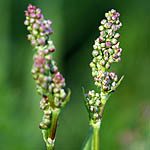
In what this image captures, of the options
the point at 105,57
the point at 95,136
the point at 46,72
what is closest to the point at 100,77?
the point at 105,57

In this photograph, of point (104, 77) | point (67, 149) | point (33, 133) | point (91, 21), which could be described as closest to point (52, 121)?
point (104, 77)

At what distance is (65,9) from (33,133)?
2813 mm

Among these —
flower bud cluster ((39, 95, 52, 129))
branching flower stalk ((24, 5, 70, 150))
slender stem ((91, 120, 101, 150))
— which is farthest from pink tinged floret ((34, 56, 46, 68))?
slender stem ((91, 120, 101, 150))

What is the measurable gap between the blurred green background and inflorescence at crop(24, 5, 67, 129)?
128 inches

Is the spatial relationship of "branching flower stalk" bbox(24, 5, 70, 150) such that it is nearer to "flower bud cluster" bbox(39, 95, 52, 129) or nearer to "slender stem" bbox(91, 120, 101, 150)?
"flower bud cluster" bbox(39, 95, 52, 129)

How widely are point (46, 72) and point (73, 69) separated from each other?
537 cm

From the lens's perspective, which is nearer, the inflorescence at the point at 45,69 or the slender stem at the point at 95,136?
the inflorescence at the point at 45,69

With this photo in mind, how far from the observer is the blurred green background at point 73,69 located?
5.88 m

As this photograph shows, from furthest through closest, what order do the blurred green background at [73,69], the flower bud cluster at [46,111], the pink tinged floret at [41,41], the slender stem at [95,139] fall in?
the blurred green background at [73,69] < the slender stem at [95,139] < the flower bud cluster at [46,111] < the pink tinged floret at [41,41]

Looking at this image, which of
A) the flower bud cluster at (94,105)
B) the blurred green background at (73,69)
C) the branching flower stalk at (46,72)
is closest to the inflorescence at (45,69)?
the branching flower stalk at (46,72)

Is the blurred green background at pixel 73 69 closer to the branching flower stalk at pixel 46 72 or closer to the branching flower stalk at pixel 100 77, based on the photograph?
the branching flower stalk at pixel 100 77

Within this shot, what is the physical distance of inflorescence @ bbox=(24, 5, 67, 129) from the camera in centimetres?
205

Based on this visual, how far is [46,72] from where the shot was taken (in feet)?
6.89

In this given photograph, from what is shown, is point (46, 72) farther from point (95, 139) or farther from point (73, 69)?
point (73, 69)
